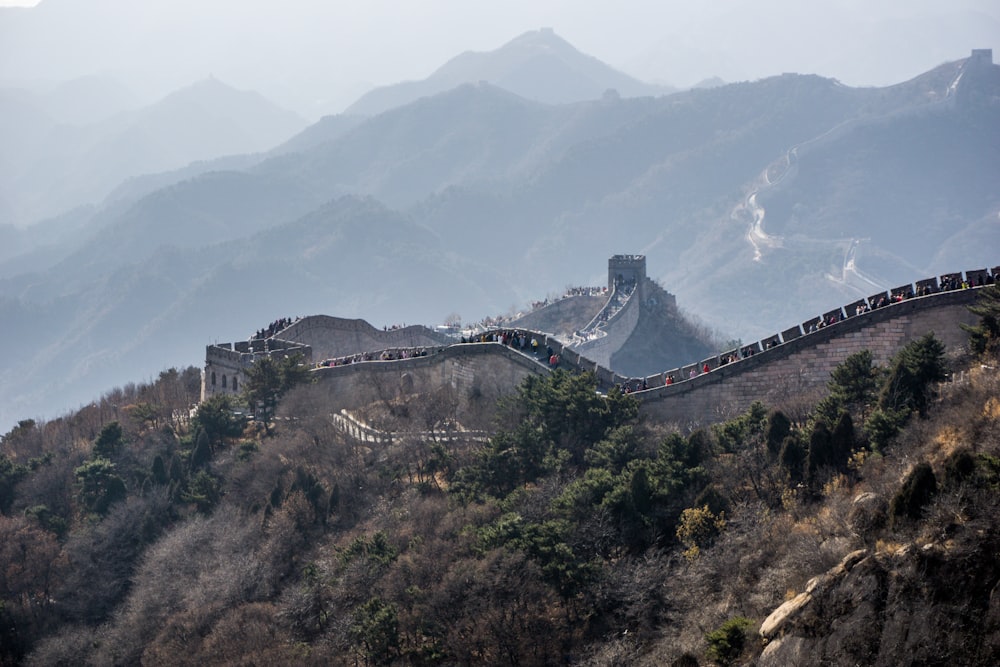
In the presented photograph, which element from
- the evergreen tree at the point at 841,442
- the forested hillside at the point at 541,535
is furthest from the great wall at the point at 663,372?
the evergreen tree at the point at 841,442

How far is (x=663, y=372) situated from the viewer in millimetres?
40062

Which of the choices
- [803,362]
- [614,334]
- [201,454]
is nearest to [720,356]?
[803,362]

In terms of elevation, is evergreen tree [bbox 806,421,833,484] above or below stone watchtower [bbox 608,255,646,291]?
below

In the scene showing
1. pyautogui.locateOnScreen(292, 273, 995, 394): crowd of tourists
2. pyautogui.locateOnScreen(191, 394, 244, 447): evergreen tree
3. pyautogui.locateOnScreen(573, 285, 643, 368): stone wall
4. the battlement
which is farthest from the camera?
pyautogui.locateOnScreen(573, 285, 643, 368): stone wall

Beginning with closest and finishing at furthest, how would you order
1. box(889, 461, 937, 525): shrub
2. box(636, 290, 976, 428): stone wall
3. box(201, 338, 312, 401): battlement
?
box(889, 461, 937, 525): shrub → box(636, 290, 976, 428): stone wall → box(201, 338, 312, 401): battlement

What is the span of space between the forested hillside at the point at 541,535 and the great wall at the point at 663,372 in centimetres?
138

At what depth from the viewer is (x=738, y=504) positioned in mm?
24000

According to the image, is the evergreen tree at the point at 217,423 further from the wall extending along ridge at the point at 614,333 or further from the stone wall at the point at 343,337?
the wall extending along ridge at the point at 614,333

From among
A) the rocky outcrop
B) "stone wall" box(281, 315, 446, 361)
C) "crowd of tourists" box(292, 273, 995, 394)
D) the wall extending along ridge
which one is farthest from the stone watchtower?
the rocky outcrop

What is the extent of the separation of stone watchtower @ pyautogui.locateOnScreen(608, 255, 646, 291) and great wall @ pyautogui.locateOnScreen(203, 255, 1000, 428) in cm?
3405

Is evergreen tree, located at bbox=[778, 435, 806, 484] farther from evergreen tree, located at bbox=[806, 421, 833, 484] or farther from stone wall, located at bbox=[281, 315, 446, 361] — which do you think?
stone wall, located at bbox=[281, 315, 446, 361]

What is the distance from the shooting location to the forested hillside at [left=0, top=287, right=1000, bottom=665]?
16.8 metres

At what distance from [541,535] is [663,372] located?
1645cm

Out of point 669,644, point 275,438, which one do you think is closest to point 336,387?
point 275,438
